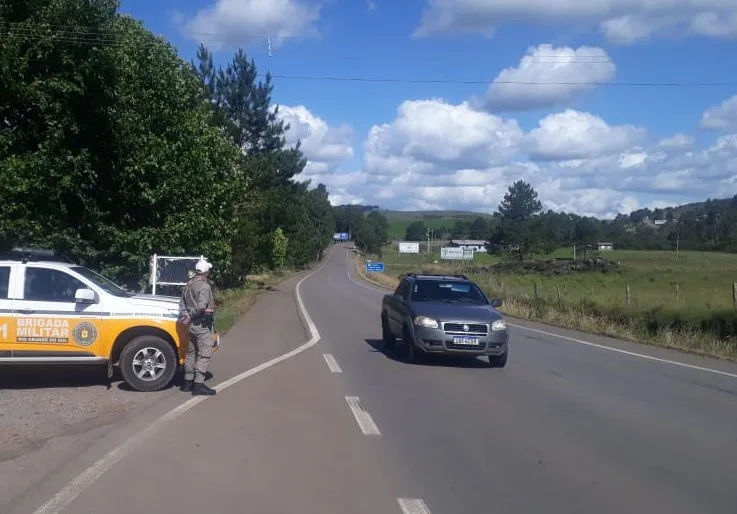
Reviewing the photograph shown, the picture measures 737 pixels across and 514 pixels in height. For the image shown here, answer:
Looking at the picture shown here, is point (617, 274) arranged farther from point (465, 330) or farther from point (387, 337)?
point (465, 330)

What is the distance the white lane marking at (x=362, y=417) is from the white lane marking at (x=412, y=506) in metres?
2.52

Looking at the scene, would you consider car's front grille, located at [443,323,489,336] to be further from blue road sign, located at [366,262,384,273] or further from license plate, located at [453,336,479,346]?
blue road sign, located at [366,262,384,273]

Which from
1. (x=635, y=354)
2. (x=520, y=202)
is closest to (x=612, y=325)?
(x=635, y=354)

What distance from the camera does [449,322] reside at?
14.7 m

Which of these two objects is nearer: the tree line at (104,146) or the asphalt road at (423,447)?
the asphalt road at (423,447)

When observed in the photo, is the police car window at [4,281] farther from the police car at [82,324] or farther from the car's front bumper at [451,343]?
the car's front bumper at [451,343]

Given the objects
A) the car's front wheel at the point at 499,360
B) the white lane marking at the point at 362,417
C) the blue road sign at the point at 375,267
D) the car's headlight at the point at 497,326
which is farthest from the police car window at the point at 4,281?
the blue road sign at the point at 375,267

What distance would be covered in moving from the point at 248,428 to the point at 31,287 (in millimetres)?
3887

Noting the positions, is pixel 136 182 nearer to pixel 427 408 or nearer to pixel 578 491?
pixel 427 408

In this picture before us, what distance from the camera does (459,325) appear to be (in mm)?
14672

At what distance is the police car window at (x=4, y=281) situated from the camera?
10.8m

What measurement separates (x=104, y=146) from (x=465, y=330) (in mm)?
9986

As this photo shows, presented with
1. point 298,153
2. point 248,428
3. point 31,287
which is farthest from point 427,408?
point 298,153

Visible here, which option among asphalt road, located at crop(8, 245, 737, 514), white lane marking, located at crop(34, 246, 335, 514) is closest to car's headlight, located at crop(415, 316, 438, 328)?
asphalt road, located at crop(8, 245, 737, 514)
